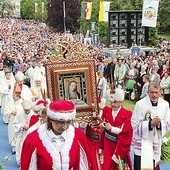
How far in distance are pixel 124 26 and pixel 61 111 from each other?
22752 mm

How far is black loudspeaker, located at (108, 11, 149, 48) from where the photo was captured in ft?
93.7

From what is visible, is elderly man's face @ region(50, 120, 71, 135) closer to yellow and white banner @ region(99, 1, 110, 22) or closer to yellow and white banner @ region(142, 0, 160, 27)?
yellow and white banner @ region(142, 0, 160, 27)

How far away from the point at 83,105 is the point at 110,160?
1.28m

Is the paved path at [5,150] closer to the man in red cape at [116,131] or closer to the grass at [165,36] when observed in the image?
the man in red cape at [116,131]

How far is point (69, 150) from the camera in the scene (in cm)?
626

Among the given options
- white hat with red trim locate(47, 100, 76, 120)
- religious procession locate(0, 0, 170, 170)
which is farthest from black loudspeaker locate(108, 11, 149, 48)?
white hat with red trim locate(47, 100, 76, 120)

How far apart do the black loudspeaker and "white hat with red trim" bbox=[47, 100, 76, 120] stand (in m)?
22.3

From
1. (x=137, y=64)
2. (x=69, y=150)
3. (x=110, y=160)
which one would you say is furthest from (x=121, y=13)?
(x=69, y=150)

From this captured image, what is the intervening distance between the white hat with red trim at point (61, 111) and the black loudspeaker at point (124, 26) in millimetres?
22251

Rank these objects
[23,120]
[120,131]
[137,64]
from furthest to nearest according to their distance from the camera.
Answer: [137,64] < [23,120] < [120,131]

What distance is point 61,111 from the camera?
6195mm

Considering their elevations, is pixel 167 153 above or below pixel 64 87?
below

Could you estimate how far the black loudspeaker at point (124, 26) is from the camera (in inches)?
1124

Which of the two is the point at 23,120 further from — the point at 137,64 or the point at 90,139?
the point at 137,64
